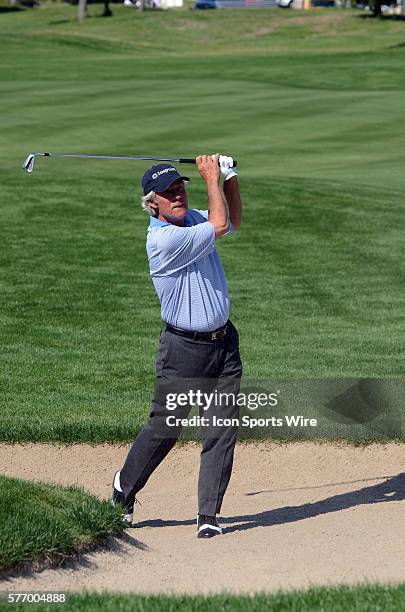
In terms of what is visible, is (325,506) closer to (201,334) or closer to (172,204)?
(201,334)

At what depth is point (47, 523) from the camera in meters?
6.62

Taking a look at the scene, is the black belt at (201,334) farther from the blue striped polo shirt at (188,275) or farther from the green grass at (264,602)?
the green grass at (264,602)

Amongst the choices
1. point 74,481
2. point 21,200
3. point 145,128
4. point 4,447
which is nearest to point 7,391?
point 4,447

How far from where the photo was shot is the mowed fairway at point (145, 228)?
10992 millimetres

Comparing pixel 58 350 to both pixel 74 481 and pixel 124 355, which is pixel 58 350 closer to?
pixel 124 355

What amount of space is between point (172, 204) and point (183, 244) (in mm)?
309

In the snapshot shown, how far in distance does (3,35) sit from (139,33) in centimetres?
1428

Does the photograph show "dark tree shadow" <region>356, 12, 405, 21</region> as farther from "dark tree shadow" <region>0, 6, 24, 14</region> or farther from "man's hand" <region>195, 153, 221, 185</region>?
"man's hand" <region>195, 153, 221, 185</region>

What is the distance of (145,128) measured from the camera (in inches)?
1021

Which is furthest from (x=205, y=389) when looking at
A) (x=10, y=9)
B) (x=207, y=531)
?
(x=10, y=9)

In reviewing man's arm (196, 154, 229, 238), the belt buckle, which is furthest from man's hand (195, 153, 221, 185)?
the belt buckle

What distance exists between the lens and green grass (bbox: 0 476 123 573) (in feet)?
20.7

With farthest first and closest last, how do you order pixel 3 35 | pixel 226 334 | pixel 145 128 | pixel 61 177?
1. pixel 3 35
2. pixel 145 128
3. pixel 61 177
4. pixel 226 334

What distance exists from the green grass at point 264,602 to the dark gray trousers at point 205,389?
156cm
